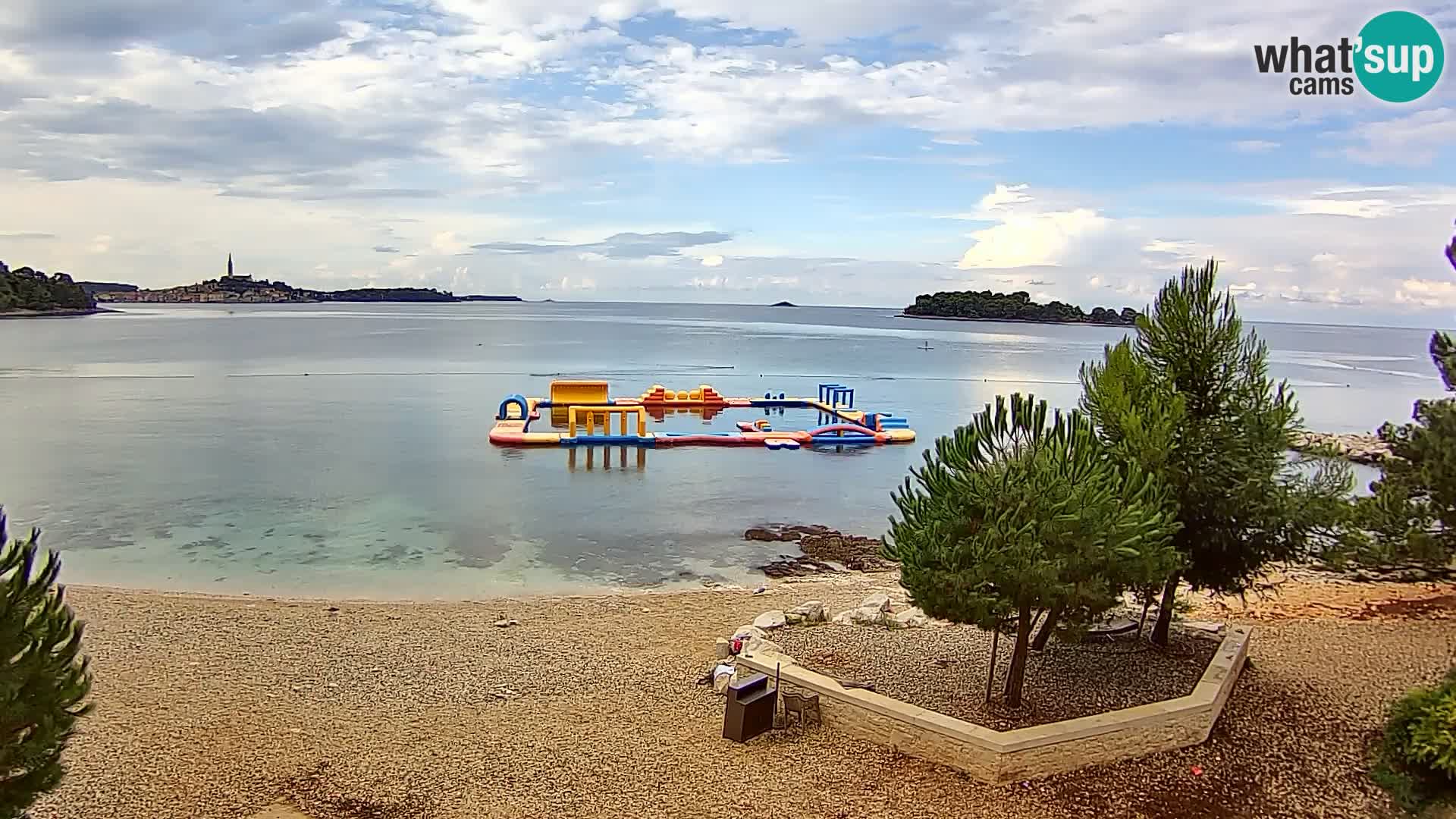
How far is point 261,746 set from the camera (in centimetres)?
758

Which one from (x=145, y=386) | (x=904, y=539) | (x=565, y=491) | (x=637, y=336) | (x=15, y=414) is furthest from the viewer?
(x=637, y=336)

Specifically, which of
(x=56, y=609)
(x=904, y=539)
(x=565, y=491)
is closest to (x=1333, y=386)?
(x=565, y=491)

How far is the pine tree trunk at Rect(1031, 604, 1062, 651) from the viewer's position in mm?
7043

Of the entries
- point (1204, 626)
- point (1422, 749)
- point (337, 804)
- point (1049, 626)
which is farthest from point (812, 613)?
point (1422, 749)

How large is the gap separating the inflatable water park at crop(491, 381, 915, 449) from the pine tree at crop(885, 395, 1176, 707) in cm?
2147

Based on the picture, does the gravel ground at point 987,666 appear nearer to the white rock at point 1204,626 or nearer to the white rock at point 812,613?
the white rock at point 1204,626

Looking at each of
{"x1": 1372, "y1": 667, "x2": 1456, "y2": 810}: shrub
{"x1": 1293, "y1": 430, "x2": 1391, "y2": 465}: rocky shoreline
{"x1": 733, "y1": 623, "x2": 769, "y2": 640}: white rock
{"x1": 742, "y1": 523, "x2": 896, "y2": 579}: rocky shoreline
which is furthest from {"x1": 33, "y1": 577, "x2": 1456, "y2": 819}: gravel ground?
{"x1": 1293, "y1": 430, "x2": 1391, "y2": 465}: rocky shoreline

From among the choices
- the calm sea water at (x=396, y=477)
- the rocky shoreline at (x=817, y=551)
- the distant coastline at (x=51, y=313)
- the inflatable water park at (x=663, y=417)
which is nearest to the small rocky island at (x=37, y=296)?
the distant coastline at (x=51, y=313)

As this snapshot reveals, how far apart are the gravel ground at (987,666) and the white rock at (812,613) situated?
1.22ft

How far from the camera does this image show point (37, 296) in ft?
414

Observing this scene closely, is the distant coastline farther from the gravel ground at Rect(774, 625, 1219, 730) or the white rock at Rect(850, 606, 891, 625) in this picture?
the gravel ground at Rect(774, 625, 1219, 730)

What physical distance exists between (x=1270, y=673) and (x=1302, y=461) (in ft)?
6.49

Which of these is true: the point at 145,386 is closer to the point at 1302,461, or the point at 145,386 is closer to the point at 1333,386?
the point at 1302,461

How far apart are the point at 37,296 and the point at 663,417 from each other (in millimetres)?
126245
